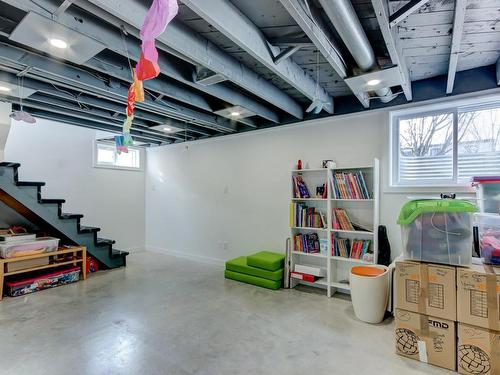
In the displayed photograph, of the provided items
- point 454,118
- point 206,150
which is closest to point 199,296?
point 206,150

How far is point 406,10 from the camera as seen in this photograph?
5.37 ft

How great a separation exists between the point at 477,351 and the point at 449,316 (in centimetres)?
26

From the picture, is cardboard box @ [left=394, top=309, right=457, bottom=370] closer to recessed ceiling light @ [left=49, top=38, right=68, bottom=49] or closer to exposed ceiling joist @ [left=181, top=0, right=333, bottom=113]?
exposed ceiling joist @ [left=181, top=0, right=333, bottom=113]

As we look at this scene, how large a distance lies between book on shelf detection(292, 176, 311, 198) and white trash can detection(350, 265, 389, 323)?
129 centimetres

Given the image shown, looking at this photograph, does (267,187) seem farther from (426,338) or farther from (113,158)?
(113,158)

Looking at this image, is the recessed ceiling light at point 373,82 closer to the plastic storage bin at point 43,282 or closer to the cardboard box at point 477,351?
the cardboard box at point 477,351

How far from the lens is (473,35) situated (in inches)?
85.4

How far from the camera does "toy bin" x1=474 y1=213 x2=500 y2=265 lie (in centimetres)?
213

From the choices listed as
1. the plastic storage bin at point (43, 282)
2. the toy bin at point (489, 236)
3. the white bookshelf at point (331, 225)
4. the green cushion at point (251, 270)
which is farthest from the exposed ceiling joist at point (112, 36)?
the plastic storage bin at point (43, 282)

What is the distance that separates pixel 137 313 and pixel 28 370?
1043 mm

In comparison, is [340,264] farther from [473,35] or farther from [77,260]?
[77,260]

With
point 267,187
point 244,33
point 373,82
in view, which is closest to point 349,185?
point 373,82

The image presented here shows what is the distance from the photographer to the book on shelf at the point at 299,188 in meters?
3.76

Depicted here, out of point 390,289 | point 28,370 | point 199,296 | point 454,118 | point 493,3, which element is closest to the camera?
point 493,3
